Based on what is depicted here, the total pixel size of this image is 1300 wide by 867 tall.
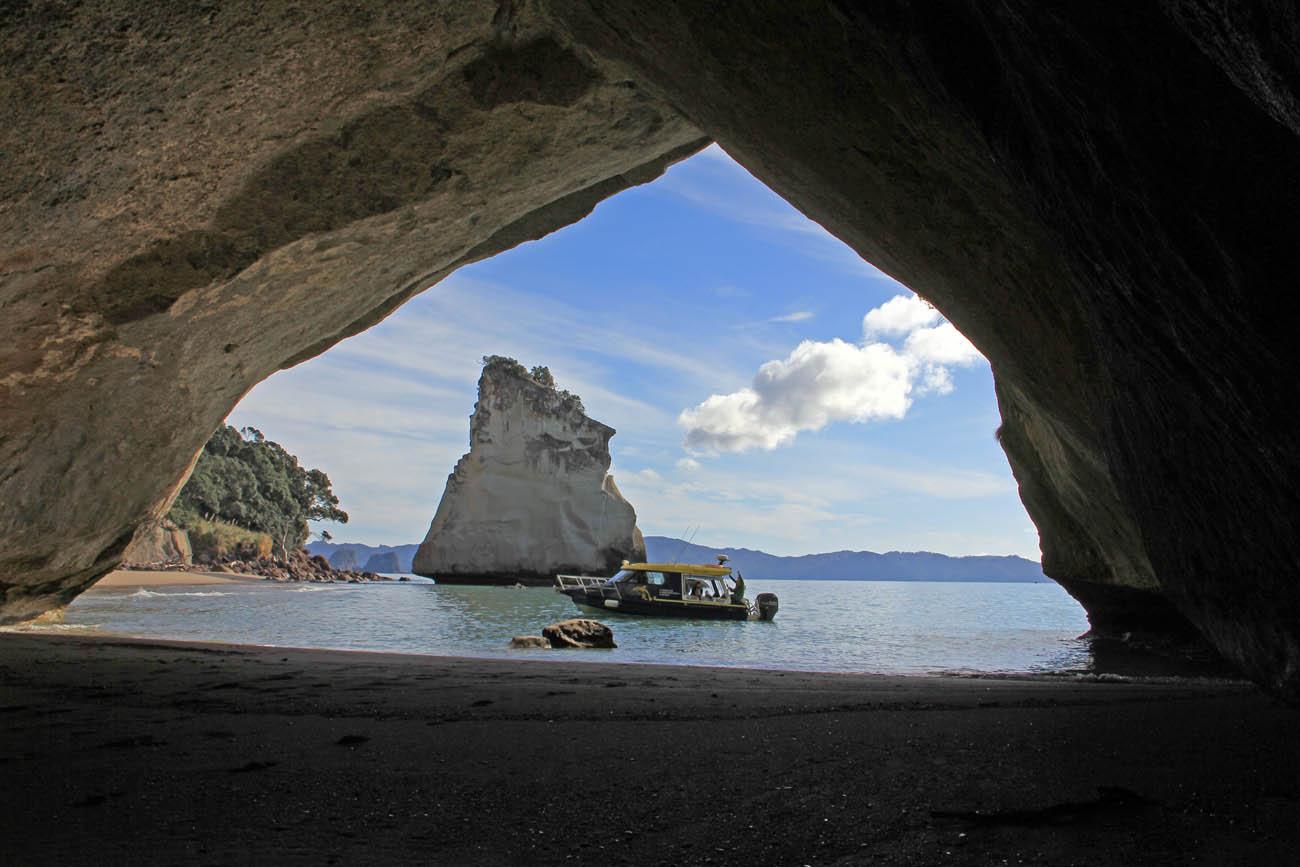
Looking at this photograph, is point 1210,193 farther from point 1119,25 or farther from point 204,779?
point 204,779

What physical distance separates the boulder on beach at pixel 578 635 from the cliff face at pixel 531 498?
151 ft

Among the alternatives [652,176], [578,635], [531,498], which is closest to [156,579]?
[531,498]

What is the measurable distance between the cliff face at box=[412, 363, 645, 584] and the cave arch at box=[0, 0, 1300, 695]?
5070cm

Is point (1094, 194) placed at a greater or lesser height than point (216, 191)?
lesser

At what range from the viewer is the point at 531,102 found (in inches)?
266

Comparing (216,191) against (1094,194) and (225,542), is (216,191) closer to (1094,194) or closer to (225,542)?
(1094,194)

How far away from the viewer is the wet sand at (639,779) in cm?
208

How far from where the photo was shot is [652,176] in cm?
988

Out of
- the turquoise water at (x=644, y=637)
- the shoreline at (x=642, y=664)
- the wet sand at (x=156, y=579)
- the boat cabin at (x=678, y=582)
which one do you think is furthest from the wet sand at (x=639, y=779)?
the wet sand at (x=156, y=579)

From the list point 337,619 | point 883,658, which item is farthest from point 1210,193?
point 337,619

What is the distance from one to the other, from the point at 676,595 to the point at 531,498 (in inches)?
1399

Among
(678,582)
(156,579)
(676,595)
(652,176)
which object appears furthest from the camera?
(156,579)

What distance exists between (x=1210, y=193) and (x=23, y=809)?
369 centimetres

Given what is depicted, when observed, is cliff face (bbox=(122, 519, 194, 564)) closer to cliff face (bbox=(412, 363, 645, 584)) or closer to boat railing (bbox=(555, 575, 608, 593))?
cliff face (bbox=(412, 363, 645, 584))
